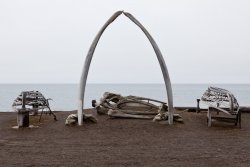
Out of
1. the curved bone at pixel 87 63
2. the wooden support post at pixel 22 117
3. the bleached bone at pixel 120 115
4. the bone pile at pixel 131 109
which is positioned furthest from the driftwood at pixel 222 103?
the wooden support post at pixel 22 117

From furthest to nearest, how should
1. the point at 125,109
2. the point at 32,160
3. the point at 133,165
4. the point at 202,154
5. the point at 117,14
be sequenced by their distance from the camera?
the point at 125,109 < the point at 117,14 < the point at 202,154 < the point at 32,160 < the point at 133,165

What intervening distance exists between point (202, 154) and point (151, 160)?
4.70 ft

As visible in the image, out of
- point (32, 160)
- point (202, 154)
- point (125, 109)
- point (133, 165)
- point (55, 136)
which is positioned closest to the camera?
point (133, 165)

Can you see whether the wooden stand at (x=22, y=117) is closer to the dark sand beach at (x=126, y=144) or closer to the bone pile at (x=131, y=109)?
the dark sand beach at (x=126, y=144)

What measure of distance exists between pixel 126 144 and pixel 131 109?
750 centimetres

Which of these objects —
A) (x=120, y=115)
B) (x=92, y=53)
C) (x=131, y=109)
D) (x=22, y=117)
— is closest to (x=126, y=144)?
(x=22, y=117)

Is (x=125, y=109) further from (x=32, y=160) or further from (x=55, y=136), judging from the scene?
(x=32, y=160)

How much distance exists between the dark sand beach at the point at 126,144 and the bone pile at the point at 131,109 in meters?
1.04

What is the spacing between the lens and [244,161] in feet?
31.6

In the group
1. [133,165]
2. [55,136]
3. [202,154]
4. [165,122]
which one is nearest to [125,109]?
[165,122]

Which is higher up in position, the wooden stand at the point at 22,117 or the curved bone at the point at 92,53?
the curved bone at the point at 92,53

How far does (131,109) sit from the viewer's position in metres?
19.5

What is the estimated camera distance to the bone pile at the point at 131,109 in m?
18.4

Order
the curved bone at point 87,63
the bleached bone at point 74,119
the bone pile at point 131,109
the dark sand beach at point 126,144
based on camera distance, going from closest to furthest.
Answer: the dark sand beach at point 126,144
the curved bone at point 87,63
the bleached bone at point 74,119
the bone pile at point 131,109
